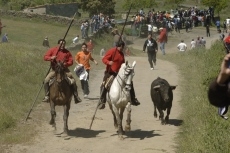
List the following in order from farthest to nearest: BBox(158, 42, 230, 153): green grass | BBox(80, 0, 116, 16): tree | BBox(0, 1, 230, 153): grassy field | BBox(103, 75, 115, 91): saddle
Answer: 1. BBox(80, 0, 116, 16): tree
2. BBox(103, 75, 115, 91): saddle
3. BBox(0, 1, 230, 153): grassy field
4. BBox(158, 42, 230, 153): green grass

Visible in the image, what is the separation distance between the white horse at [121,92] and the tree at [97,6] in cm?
4335

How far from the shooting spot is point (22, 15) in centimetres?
5584

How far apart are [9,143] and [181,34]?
40.1 meters

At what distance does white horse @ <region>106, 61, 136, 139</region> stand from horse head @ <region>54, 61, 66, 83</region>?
129cm

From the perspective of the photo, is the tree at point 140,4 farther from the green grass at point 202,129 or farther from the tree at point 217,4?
the green grass at point 202,129

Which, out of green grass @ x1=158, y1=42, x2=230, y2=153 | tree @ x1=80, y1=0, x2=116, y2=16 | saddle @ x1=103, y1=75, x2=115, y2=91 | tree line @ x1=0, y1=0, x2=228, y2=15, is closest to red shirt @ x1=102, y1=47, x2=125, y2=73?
saddle @ x1=103, y1=75, x2=115, y2=91

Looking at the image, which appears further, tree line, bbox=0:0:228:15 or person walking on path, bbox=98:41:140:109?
tree line, bbox=0:0:228:15

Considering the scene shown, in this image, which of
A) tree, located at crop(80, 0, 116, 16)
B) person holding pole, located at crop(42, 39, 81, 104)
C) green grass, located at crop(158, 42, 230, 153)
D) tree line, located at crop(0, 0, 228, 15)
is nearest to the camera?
green grass, located at crop(158, 42, 230, 153)

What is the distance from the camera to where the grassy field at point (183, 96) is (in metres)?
12.1

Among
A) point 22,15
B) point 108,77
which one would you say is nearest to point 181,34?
point 22,15

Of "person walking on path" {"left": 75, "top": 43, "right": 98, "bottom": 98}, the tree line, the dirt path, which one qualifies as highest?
→ "person walking on path" {"left": 75, "top": 43, "right": 98, "bottom": 98}

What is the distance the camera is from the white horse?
15032 mm

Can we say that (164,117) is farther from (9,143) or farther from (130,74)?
(9,143)

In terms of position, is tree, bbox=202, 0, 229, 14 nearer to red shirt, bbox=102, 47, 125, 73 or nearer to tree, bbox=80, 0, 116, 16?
tree, bbox=80, 0, 116, 16
